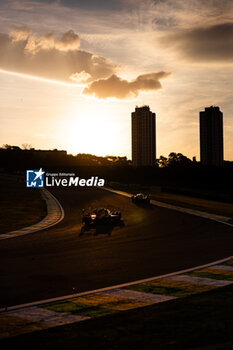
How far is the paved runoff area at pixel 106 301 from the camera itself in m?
6.68

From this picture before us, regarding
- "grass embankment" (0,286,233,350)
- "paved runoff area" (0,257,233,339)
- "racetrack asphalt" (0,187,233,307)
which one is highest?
"grass embankment" (0,286,233,350)

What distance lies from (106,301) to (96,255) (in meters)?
5.27

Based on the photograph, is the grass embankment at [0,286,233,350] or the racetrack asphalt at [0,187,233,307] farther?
the racetrack asphalt at [0,187,233,307]

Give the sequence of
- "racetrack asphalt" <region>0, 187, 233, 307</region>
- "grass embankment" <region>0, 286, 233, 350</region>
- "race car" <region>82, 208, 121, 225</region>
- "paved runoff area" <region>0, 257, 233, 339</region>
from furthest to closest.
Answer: "race car" <region>82, 208, 121, 225</region>
"racetrack asphalt" <region>0, 187, 233, 307</region>
"paved runoff area" <region>0, 257, 233, 339</region>
"grass embankment" <region>0, 286, 233, 350</region>

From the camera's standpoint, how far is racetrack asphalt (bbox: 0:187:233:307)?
940 cm

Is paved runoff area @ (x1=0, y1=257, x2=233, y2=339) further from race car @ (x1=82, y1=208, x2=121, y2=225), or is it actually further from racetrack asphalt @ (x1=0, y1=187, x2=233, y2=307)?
race car @ (x1=82, y1=208, x2=121, y2=225)

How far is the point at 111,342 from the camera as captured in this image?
18.6ft

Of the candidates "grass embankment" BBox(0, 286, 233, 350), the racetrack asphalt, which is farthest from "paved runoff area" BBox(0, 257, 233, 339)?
the racetrack asphalt

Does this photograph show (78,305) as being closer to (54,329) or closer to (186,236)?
(54,329)

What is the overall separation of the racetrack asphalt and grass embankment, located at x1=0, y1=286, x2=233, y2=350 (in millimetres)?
2146

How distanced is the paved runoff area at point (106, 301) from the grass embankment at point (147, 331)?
0.34 meters

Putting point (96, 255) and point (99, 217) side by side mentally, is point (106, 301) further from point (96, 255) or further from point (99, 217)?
point (99, 217)

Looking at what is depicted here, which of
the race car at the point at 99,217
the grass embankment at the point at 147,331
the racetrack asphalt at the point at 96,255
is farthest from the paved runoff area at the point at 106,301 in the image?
the race car at the point at 99,217

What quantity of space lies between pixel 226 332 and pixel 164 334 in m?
1.02
